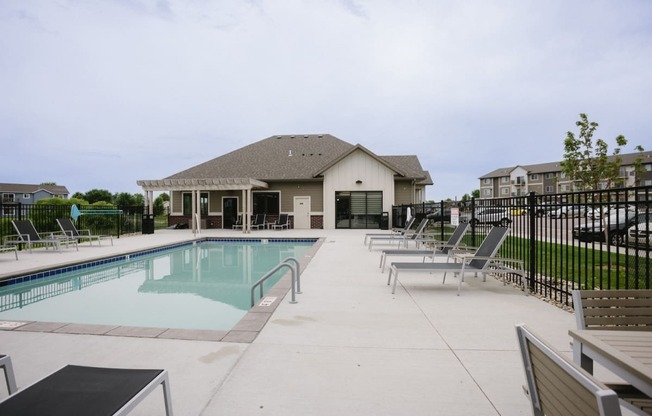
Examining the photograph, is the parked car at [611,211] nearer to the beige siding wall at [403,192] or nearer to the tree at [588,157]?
the tree at [588,157]

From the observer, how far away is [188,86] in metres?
23.4

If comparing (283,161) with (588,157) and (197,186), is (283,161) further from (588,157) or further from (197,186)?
(588,157)

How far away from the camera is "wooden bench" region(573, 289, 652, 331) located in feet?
7.84

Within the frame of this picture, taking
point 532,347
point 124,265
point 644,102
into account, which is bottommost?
point 124,265

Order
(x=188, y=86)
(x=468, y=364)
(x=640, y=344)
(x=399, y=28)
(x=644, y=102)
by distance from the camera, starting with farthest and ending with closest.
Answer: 1. (x=188, y=86)
2. (x=644, y=102)
3. (x=399, y=28)
4. (x=468, y=364)
5. (x=640, y=344)

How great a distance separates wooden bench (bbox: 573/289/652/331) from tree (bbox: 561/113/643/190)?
46.9 feet

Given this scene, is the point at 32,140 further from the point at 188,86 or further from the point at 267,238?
the point at 267,238

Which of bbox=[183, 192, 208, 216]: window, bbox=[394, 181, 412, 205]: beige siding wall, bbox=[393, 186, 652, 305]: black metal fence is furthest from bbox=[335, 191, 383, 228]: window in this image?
bbox=[393, 186, 652, 305]: black metal fence

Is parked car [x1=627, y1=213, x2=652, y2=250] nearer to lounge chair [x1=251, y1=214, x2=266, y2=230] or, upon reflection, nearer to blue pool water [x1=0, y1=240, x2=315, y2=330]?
blue pool water [x1=0, y1=240, x2=315, y2=330]

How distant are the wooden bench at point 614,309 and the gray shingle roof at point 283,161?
803 inches

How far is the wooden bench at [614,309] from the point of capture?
2391 mm

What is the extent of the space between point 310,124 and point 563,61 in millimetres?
55056

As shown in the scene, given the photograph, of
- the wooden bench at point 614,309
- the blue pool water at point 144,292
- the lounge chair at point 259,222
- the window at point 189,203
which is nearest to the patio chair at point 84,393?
the wooden bench at point 614,309

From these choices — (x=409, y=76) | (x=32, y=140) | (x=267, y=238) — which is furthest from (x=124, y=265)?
(x=32, y=140)
